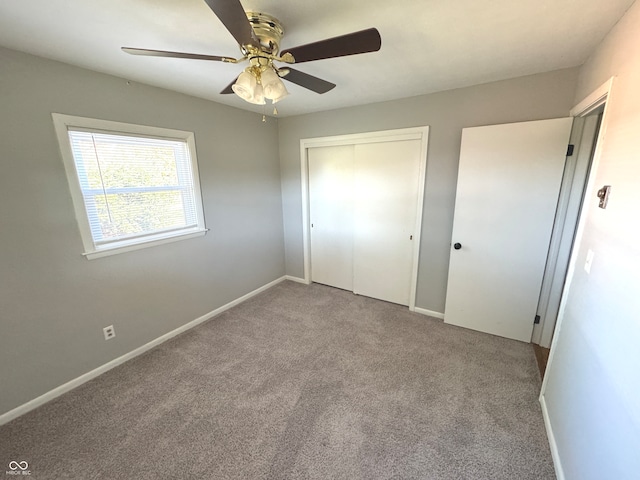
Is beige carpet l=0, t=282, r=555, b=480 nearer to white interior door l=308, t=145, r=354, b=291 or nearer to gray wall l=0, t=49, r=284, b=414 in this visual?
gray wall l=0, t=49, r=284, b=414

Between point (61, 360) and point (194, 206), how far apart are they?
1.57m

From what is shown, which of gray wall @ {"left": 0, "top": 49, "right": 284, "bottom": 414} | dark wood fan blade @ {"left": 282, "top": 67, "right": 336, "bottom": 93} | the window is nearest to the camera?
dark wood fan blade @ {"left": 282, "top": 67, "right": 336, "bottom": 93}

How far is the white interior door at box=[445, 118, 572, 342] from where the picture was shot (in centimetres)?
201

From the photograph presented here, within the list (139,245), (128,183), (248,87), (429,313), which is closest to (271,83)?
(248,87)

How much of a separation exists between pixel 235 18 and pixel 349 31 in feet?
2.57

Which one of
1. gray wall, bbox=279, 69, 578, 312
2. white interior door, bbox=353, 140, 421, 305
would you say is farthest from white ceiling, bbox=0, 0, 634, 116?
white interior door, bbox=353, 140, 421, 305

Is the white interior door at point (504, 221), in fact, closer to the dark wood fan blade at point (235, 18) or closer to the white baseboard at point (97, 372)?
the dark wood fan blade at point (235, 18)

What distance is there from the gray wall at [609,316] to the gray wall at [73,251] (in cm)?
298

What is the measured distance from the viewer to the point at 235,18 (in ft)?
3.01

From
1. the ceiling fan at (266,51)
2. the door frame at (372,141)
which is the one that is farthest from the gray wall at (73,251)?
the ceiling fan at (266,51)

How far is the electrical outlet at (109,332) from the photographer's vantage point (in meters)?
2.05

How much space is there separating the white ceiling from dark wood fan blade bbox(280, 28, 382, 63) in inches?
8.5

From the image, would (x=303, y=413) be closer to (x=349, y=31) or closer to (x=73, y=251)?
(x=73, y=251)

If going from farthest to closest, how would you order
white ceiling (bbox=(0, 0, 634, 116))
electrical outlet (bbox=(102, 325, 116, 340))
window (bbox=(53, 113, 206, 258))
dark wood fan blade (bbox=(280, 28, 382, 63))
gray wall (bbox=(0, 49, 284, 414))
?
electrical outlet (bbox=(102, 325, 116, 340))
window (bbox=(53, 113, 206, 258))
gray wall (bbox=(0, 49, 284, 414))
white ceiling (bbox=(0, 0, 634, 116))
dark wood fan blade (bbox=(280, 28, 382, 63))
